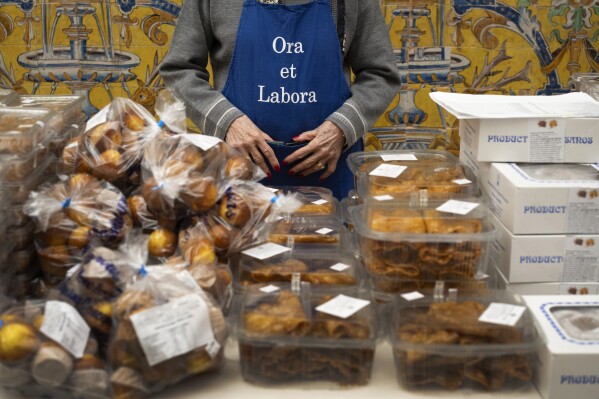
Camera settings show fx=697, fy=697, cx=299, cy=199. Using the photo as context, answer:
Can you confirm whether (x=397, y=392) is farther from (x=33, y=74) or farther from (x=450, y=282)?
(x=33, y=74)

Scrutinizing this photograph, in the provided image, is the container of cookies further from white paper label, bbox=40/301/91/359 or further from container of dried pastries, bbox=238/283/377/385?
container of dried pastries, bbox=238/283/377/385

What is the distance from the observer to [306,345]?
1.26 m

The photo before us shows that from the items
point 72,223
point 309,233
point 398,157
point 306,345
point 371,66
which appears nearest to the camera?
point 306,345

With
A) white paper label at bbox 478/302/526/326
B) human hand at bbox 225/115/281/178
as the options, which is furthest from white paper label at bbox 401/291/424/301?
human hand at bbox 225/115/281/178

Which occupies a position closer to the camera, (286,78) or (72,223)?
(72,223)

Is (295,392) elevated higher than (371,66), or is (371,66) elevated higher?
(371,66)

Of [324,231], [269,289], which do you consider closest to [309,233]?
[324,231]

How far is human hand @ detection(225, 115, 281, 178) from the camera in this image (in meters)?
2.09

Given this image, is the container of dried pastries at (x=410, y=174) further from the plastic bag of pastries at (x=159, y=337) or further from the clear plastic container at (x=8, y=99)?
the clear plastic container at (x=8, y=99)

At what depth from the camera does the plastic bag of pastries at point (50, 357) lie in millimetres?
1160

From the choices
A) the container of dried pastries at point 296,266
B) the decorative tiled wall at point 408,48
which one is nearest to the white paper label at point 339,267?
the container of dried pastries at point 296,266

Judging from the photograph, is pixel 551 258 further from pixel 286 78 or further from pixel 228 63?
pixel 228 63

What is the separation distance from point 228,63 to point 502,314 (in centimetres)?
135

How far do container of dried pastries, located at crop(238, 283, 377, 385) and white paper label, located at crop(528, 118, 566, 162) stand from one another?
0.68 m
